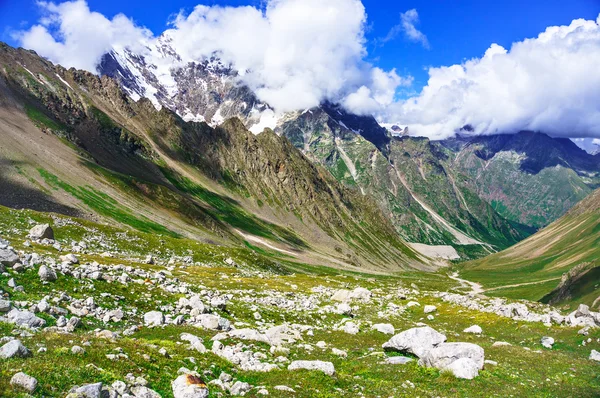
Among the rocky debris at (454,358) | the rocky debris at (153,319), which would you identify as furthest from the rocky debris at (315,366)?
the rocky debris at (153,319)

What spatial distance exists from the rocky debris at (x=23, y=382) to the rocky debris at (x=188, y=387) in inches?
183

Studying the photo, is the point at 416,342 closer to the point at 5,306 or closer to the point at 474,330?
the point at 474,330

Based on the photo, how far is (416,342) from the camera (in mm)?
25781

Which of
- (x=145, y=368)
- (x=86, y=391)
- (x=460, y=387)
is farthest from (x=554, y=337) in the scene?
(x=86, y=391)

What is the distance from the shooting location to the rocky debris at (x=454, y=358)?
21.2 m

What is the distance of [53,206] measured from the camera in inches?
4801

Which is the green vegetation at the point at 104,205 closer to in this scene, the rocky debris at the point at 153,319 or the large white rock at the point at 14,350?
the rocky debris at the point at 153,319

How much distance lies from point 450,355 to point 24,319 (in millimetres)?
23130

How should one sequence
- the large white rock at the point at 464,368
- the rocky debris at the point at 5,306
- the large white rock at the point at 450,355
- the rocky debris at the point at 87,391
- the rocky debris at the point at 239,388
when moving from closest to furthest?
the rocky debris at the point at 87,391 → the rocky debris at the point at 239,388 → the rocky debris at the point at 5,306 → the large white rock at the point at 464,368 → the large white rock at the point at 450,355

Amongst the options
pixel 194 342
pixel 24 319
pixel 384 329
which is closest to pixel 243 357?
pixel 194 342

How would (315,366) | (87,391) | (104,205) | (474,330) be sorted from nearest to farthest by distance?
(87,391), (315,366), (474,330), (104,205)

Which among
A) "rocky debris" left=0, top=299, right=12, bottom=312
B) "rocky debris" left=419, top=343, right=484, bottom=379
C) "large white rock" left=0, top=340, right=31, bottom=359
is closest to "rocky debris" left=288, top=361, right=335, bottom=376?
"rocky debris" left=419, top=343, right=484, bottom=379

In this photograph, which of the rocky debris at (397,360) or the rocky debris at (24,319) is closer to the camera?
the rocky debris at (24,319)

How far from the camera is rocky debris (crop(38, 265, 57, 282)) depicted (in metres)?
27.4
